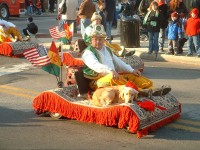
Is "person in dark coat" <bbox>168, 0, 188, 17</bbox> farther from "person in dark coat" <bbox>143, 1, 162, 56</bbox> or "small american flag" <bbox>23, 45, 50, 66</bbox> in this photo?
Result: "small american flag" <bbox>23, 45, 50, 66</bbox>

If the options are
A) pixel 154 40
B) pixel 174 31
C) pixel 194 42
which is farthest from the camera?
pixel 154 40

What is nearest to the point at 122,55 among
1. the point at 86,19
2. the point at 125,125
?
the point at 86,19

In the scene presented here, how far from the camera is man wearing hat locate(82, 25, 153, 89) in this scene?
752cm

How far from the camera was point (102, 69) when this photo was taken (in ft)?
24.8

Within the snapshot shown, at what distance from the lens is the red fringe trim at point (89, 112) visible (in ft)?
22.4

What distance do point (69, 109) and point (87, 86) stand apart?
1.69ft

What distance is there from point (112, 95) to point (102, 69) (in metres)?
0.57

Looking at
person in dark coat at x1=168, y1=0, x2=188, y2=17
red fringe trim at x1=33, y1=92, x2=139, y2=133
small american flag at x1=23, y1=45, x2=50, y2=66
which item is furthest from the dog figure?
person in dark coat at x1=168, y1=0, x2=188, y2=17

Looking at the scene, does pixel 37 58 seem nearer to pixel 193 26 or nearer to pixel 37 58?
pixel 37 58

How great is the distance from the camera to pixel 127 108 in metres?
6.82

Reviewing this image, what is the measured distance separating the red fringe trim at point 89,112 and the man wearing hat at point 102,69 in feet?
1.61

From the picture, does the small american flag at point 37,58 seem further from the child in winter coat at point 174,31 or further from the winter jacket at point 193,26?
the child in winter coat at point 174,31

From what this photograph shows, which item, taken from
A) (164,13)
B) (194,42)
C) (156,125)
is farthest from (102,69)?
(164,13)

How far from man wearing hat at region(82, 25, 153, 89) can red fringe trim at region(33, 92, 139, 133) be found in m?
0.49
